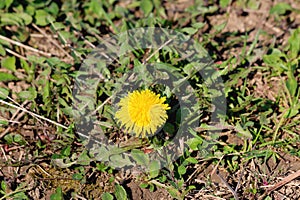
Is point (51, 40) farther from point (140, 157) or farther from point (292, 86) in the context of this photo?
point (292, 86)

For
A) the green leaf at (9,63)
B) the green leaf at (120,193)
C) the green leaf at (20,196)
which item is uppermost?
the green leaf at (9,63)

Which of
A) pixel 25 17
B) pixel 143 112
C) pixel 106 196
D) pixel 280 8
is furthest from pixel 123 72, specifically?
pixel 280 8

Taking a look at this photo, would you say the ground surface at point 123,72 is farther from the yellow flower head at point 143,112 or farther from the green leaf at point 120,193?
the yellow flower head at point 143,112

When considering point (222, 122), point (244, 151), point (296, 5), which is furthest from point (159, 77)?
point (296, 5)

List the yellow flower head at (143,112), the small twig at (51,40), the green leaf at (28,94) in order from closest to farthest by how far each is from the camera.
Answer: the yellow flower head at (143,112)
the green leaf at (28,94)
the small twig at (51,40)

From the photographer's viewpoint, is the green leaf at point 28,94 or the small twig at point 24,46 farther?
the small twig at point 24,46

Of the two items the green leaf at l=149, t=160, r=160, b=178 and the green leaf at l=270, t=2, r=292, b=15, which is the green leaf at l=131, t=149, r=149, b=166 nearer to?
the green leaf at l=149, t=160, r=160, b=178

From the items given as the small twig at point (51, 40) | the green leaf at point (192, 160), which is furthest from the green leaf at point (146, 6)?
the green leaf at point (192, 160)
